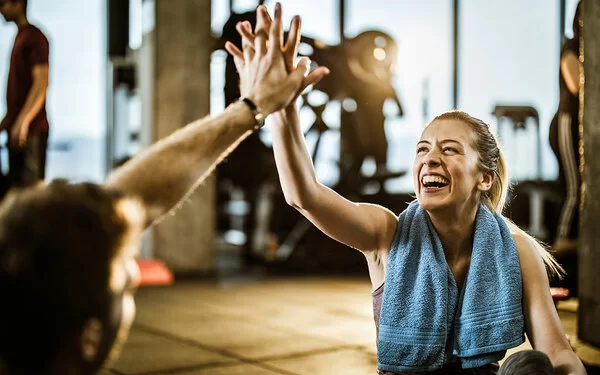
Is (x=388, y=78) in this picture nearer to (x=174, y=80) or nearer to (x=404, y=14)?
(x=404, y=14)

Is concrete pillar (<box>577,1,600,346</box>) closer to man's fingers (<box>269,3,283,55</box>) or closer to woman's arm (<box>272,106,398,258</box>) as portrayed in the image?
woman's arm (<box>272,106,398,258</box>)

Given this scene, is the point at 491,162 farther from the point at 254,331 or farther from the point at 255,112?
the point at 254,331

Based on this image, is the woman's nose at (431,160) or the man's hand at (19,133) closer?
the woman's nose at (431,160)

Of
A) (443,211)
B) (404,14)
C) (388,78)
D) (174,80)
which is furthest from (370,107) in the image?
(443,211)

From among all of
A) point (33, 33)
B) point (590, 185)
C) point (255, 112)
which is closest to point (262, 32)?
point (255, 112)

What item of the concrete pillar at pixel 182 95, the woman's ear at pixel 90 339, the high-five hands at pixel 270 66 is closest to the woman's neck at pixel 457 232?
the high-five hands at pixel 270 66

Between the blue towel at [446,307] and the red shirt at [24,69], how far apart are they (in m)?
2.62

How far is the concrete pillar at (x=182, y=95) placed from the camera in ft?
20.2

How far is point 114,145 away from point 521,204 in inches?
207

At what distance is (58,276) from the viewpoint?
819 mm

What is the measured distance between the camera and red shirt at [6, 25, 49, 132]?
3.77 metres

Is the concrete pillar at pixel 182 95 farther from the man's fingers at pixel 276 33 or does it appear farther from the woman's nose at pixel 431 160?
the man's fingers at pixel 276 33

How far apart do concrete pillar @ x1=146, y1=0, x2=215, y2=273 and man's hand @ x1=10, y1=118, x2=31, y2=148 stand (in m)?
2.40

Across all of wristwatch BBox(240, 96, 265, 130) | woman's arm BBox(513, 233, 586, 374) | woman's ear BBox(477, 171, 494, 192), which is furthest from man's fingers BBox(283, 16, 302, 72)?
woman's arm BBox(513, 233, 586, 374)
